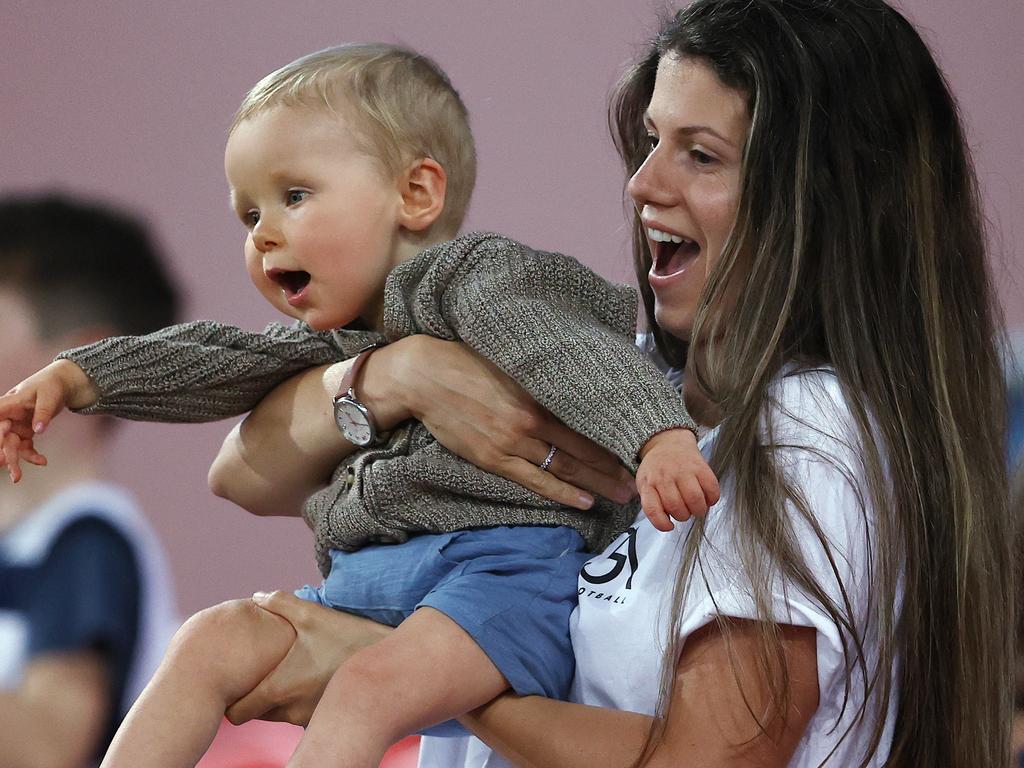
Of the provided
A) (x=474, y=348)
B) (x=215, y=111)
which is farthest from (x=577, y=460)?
(x=215, y=111)

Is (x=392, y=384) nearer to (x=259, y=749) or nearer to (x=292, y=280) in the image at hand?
(x=292, y=280)

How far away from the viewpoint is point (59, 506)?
237cm

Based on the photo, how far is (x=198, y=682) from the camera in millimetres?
1175

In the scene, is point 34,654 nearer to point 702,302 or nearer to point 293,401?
point 293,401

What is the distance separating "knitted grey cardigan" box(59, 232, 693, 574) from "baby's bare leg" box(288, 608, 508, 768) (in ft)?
0.47

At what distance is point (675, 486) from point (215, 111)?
5.46ft

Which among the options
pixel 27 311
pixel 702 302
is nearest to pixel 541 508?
pixel 702 302

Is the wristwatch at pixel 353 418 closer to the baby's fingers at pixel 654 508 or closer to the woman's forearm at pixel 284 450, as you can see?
the woman's forearm at pixel 284 450

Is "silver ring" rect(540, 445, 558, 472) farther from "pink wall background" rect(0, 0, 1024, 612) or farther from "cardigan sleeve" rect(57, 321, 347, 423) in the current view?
"pink wall background" rect(0, 0, 1024, 612)

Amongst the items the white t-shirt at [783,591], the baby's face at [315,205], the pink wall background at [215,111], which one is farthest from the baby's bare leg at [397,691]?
the pink wall background at [215,111]

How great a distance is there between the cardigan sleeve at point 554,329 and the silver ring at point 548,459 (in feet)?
0.39

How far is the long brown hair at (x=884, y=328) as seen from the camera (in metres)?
1.18

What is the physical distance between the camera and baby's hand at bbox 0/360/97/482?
4.08ft

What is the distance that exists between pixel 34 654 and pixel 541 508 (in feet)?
4.68
